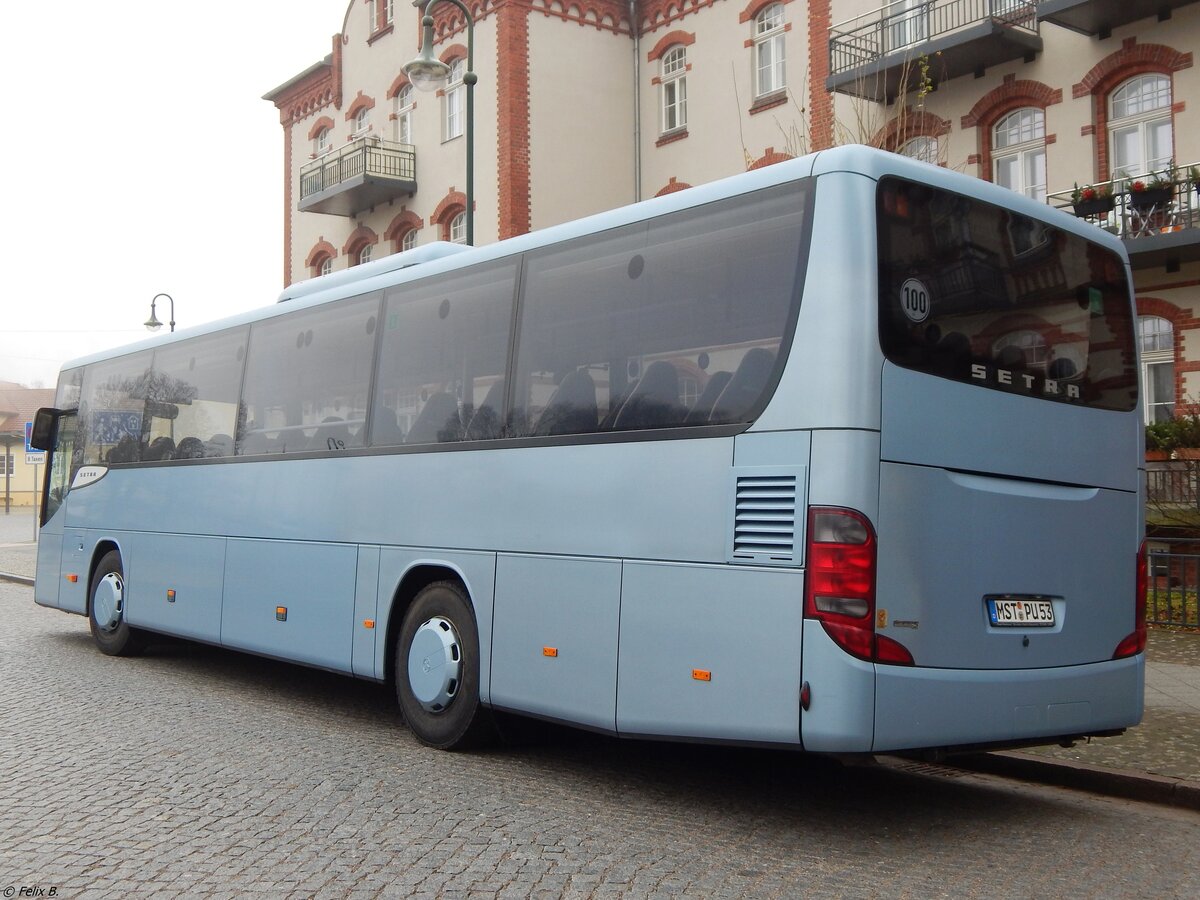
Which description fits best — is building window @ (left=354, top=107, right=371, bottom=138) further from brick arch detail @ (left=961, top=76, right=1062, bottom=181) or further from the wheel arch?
the wheel arch

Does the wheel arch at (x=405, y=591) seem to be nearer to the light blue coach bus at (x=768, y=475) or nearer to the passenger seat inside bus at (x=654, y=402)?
the light blue coach bus at (x=768, y=475)

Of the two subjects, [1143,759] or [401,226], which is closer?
[1143,759]

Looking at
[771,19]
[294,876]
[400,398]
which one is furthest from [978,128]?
[294,876]

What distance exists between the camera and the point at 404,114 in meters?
32.7

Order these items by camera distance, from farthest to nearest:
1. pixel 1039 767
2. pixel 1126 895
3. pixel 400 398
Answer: pixel 400 398 < pixel 1039 767 < pixel 1126 895

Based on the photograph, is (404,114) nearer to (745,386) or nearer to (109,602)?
(109,602)

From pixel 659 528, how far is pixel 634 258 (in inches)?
59.2

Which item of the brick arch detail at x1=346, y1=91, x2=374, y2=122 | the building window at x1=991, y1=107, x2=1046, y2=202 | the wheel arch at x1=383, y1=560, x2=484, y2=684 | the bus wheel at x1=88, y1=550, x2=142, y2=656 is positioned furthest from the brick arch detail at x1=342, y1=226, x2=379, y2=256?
the wheel arch at x1=383, y1=560, x2=484, y2=684

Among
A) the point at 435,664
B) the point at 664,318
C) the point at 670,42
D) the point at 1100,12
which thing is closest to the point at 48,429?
the point at 435,664

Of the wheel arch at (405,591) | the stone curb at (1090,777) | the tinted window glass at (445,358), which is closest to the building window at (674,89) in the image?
the tinted window glass at (445,358)

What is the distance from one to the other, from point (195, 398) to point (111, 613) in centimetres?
269

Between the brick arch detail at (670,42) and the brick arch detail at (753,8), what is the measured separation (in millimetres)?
1677

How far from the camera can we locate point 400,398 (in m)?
8.80

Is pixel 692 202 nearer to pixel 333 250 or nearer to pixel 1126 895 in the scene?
pixel 1126 895
